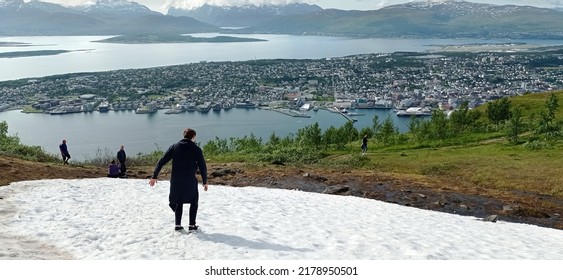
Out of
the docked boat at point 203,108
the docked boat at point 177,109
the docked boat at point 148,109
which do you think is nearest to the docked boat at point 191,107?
the docked boat at point 203,108

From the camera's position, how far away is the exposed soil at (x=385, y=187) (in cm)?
1947

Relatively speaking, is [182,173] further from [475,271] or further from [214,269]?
[475,271]

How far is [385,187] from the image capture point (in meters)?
22.8

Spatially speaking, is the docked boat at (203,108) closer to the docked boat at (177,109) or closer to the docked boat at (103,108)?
the docked boat at (177,109)

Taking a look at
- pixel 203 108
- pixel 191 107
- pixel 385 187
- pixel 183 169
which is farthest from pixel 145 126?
pixel 183 169

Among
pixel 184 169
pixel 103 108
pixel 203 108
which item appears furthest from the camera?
pixel 103 108

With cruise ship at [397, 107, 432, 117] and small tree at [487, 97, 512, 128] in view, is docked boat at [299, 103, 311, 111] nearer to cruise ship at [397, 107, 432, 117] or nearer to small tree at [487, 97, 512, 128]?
cruise ship at [397, 107, 432, 117]

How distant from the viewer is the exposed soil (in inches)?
766

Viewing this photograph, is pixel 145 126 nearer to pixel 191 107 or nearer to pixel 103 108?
pixel 191 107

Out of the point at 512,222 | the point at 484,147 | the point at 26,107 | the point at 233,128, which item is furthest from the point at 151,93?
the point at 512,222

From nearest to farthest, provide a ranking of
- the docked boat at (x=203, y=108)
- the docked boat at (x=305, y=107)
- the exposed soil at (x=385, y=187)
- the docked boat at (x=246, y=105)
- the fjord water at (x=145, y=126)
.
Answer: the exposed soil at (x=385, y=187) → the fjord water at (x=145, y=126) → the docked boat at (x=203, y=108) → the docked boat at (x=305, y=107) → the docked boat at (x=246, y=105)

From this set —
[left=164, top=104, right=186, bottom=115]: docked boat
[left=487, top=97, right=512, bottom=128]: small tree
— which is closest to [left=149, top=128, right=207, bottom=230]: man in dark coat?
[left=487, top=97, right=512, bottom=128]: small tree

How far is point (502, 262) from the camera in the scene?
37.3 feet

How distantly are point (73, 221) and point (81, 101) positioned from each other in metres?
160
